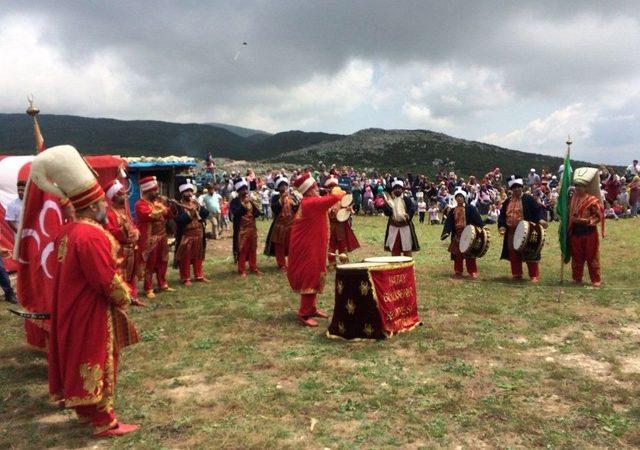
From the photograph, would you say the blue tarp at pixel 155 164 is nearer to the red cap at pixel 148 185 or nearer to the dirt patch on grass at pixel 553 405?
the red cap at pixel 148 185

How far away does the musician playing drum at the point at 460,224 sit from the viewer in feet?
38.4

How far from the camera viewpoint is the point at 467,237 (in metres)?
11.4

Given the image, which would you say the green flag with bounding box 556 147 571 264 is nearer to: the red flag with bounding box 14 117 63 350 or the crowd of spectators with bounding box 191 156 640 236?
the red flag with bounding box 14 117 63 350

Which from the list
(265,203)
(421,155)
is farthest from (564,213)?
(421,155)

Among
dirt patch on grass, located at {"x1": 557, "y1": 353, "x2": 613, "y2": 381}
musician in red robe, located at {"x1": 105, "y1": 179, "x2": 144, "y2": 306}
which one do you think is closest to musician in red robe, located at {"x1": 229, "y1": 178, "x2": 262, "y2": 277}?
musician in red robe, located at {"x1": 105, "y1": 179, "x2": 144, "y2": 306}

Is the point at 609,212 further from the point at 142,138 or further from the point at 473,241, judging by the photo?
the point at 142,138

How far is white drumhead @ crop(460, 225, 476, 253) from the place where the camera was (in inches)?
442

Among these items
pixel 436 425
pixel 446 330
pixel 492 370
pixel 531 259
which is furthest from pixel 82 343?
pixel 531 259

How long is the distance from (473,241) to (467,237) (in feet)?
0.62

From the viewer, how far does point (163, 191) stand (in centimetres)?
2308

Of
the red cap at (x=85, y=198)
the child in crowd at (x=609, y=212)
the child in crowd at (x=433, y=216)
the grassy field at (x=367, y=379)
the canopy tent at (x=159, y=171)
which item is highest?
the canopy tent at (x=159, y=171)

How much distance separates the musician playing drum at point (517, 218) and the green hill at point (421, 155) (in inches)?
1819

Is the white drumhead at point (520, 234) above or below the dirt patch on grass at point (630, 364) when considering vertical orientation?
above

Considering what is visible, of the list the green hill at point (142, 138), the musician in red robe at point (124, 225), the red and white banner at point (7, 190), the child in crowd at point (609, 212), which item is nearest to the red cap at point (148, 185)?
the musician in red robe at point (124, 225)
